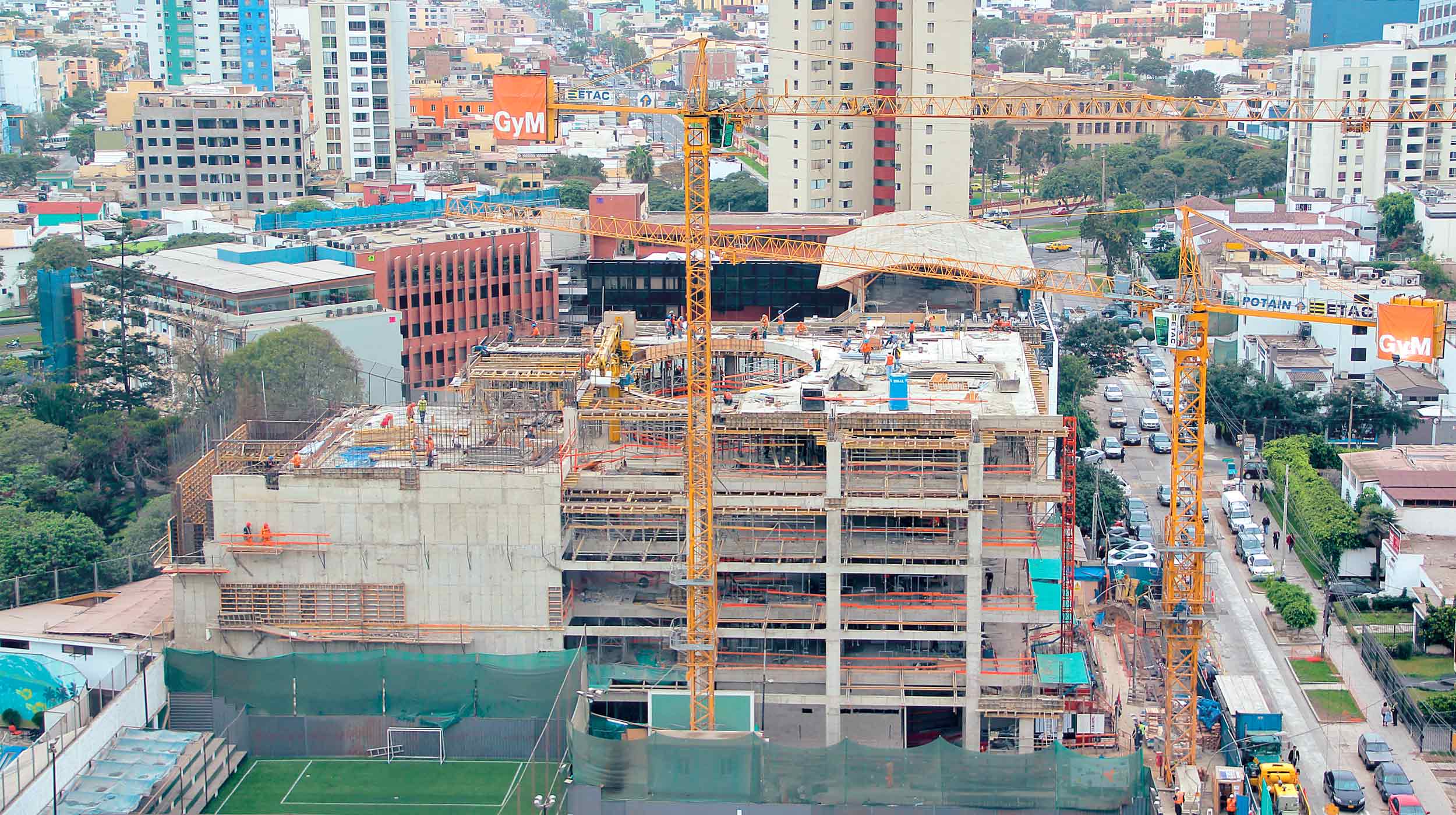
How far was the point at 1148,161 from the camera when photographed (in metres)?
151

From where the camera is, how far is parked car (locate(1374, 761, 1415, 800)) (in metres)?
49.3

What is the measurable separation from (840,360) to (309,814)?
67.7 feet

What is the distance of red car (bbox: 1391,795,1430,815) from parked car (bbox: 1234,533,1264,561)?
1997 cm

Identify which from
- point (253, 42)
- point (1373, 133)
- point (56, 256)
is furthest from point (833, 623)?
point (253, 42)

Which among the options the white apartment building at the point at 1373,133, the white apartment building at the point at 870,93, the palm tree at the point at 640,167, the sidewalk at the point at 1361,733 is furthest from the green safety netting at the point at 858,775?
the palm tree at the point at 640,167

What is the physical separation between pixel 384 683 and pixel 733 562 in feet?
31.4

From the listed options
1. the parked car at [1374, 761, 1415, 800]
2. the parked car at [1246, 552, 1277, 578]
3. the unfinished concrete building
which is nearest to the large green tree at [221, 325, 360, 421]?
the unfinished concrete building

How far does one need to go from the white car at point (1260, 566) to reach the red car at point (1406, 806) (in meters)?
18.4

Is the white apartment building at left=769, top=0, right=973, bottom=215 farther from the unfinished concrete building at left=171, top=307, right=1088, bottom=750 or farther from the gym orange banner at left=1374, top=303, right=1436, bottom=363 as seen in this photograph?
the unfinished concrete building at left=171, top=307, right=1088, bottom=750

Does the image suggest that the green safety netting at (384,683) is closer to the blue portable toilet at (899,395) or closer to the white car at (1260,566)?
the blue portable toilet at (899,395)

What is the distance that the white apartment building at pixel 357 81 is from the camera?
141 meters

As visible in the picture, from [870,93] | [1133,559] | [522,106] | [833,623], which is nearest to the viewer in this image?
[833,623]

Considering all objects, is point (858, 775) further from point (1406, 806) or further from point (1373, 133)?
point (1373, 133)

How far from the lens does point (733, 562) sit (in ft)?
168
